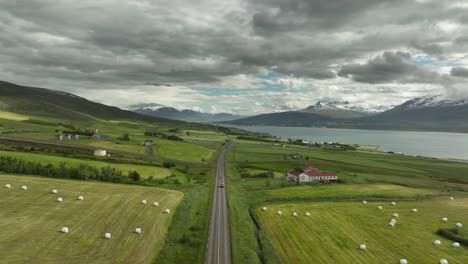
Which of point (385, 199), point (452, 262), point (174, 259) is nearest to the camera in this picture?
point (174, 259)

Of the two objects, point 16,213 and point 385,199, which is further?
point 385,199

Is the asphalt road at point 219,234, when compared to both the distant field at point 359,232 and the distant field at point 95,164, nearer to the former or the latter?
the distant field at point 359,232

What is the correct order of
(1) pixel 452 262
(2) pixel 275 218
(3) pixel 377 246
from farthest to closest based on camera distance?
(2) pixel 275 218 < (3) pixel 377 246 < (1) pixel 452 262

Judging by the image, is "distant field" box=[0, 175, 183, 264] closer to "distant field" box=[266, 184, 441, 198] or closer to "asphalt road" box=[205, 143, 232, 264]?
"asphalt road" box=[205, 143, 232, 264]

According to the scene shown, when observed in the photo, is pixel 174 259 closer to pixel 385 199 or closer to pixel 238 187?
pixel 238 187

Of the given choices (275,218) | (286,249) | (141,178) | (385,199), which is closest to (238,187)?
(275,218)

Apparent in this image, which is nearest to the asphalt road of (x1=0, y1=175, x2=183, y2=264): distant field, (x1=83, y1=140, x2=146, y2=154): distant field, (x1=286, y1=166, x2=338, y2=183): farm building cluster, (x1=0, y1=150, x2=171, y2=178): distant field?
(x1=0, y1=175, x2=183, y2=264): distant field
